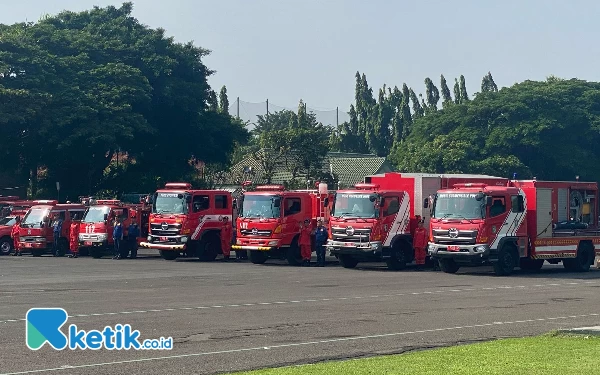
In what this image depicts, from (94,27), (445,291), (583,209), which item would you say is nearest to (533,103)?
(94,27)

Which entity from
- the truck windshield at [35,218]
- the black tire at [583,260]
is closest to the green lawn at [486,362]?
the black tire at [583,260]

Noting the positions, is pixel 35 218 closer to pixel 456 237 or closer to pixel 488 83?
pixel 456 237

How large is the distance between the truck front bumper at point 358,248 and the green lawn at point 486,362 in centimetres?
1755

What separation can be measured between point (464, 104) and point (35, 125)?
146 ft

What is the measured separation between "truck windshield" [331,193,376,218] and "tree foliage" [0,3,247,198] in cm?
2482

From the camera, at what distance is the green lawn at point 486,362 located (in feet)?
→ 37.0

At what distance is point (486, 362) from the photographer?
12.0 metres

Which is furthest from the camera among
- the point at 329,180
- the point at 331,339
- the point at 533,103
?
the point at 533,103

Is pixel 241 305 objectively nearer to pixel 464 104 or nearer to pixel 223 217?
pixel 223 217

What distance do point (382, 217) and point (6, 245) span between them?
19.7 meters

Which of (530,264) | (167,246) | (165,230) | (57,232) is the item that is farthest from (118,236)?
(530,264)

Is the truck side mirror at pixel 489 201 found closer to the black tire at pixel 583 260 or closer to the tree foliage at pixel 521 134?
the black tire at pixel 583 260

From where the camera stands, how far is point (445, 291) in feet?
77.7

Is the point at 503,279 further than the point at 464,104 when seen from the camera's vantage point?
No
